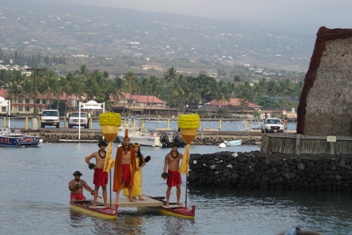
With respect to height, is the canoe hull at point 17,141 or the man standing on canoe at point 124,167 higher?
the man standing on canoe at point 124,167

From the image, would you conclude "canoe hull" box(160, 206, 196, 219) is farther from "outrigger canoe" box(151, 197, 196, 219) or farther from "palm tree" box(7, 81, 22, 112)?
"palm tree" box(7, 81, 22, 112)

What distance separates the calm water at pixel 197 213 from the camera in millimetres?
27375

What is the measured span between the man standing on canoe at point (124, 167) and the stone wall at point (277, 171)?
9.70 m

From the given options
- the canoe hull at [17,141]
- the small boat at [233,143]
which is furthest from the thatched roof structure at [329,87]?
the small boat at [233,143]

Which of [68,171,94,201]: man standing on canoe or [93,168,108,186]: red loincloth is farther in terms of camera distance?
[68,171,94,201]: man standing on canoe

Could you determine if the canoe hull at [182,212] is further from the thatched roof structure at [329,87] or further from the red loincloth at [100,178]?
the thatched roof structure at [329,87]

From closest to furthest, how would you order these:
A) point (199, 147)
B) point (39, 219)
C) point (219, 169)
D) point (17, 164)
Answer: point (39, 219) < point (219, 169) < point (17, 164) < point (199, 147)

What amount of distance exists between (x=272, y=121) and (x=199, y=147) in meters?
8.80

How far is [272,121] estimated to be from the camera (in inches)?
3374

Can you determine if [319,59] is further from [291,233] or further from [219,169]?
[291,233]

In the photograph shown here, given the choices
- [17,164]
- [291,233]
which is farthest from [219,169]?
[291,233]

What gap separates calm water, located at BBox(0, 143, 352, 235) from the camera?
2738 centimetres

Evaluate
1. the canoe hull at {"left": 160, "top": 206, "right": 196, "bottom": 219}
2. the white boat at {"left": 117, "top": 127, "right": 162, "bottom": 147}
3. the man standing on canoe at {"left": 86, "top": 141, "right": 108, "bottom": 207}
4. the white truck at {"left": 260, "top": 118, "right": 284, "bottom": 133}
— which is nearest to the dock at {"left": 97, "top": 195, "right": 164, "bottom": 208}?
the canoe hull at {"left": 160, "top": 206, "right": 196, "bottom": 219}

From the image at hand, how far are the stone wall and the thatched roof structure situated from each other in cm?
264
